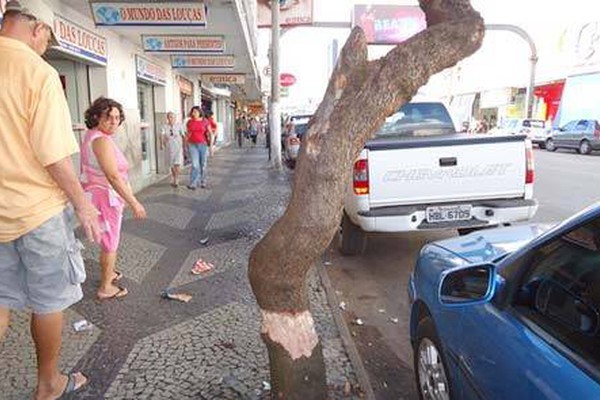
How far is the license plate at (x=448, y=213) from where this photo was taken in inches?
225

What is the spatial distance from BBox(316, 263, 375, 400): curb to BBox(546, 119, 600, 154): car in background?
22203 mm

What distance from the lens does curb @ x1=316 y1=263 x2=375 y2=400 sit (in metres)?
Result: 3.31

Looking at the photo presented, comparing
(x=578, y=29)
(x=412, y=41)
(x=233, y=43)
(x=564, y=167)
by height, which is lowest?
(x=564, y=167)

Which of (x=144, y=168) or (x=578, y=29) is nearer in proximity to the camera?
(x=144, y=168)

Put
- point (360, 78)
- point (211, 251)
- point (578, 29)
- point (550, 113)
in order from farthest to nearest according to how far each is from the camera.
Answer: point (550, 113) → point (578, 29) → point (211, 251) → point (360, 78)

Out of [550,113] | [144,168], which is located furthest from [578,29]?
[144,168]

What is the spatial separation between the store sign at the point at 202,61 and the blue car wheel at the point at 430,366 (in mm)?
11202

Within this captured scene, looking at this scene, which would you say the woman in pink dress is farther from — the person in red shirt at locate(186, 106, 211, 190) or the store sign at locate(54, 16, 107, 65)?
the person in red shirt at locate(186, 106, 211, 190)

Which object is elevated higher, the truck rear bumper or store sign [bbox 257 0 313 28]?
store sign [bbox 257 0 313 28]

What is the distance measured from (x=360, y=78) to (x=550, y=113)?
40.4m

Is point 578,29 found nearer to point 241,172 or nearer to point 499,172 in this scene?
point 241,172

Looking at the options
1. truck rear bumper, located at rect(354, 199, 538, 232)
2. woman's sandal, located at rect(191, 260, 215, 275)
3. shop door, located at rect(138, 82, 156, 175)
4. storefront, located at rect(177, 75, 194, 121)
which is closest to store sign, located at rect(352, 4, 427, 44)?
storefront, located at rect(177, 75, 194, 121)

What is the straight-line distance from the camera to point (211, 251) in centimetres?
655

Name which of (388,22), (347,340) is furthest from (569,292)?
(388,22)
